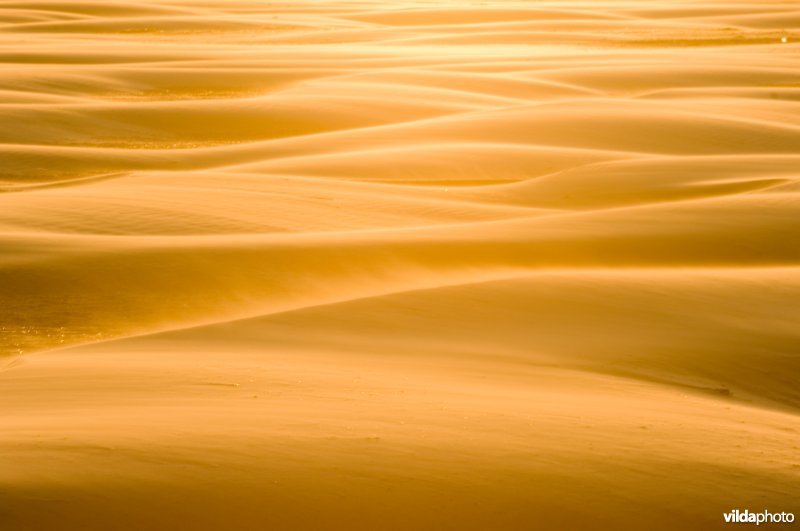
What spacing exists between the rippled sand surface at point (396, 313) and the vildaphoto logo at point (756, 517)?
0.02 m

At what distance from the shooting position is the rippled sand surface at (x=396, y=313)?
1.89 m

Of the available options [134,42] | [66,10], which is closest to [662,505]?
[134,42]

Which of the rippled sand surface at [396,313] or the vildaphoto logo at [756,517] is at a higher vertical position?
the rippled sand surface at [396,313]

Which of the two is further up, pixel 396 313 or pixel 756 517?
pixel 396 313

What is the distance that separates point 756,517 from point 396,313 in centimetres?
135

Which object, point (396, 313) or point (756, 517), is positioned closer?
point (756, 517)

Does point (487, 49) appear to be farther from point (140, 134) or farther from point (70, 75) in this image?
point (140, 134)

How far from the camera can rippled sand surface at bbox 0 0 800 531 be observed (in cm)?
189

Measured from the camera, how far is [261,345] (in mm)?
2768

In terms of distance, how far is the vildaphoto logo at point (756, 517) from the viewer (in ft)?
6.08

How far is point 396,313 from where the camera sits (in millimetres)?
3072

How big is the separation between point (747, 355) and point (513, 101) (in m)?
5.64

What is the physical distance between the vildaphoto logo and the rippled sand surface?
22 millimetres

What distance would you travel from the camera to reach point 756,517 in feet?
6.12
